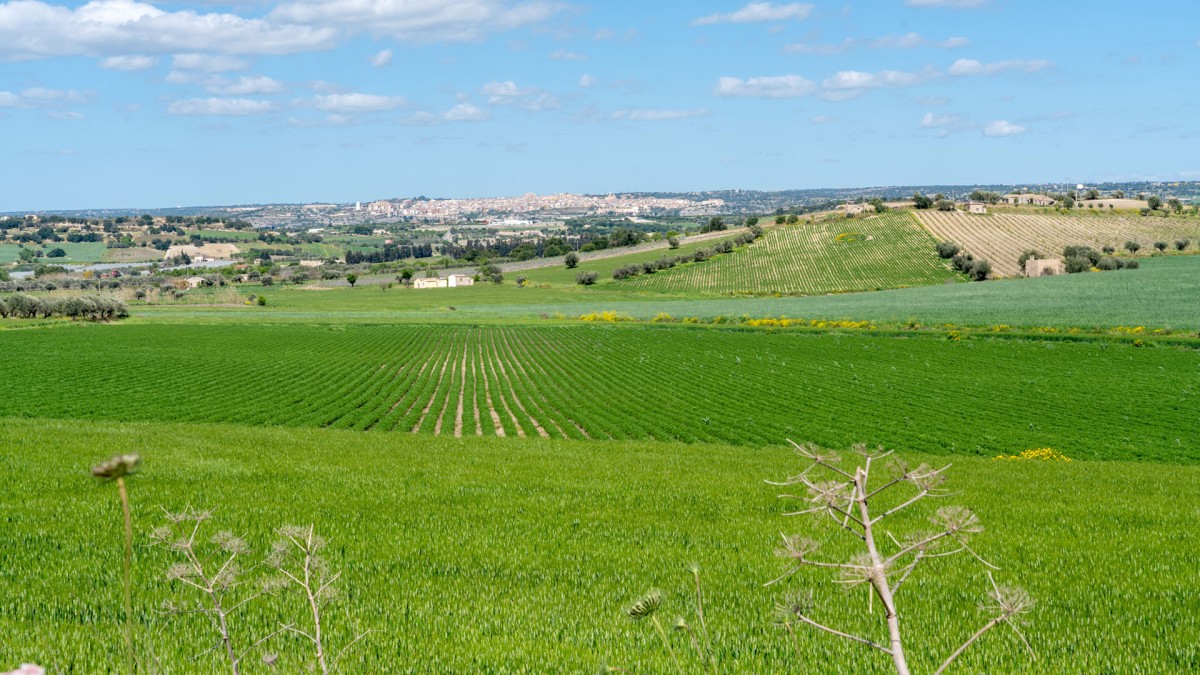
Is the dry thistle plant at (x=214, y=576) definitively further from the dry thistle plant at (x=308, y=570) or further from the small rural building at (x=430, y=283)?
the small rural building at (x=430, y=283)

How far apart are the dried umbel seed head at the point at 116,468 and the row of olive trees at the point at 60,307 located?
105 metres

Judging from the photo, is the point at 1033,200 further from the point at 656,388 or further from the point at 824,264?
the point at 656,388

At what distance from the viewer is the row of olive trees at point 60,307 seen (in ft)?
298

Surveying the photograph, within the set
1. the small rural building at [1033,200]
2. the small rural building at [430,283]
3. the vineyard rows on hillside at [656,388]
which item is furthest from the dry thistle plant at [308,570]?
the small rural building at [1033,200]

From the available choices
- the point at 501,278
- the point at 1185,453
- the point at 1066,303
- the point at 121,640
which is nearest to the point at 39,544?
the point at 121,640

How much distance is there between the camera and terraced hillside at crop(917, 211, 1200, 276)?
5005 inches

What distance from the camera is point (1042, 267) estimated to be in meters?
115

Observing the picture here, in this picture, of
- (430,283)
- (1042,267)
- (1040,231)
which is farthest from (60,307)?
(1040,231)

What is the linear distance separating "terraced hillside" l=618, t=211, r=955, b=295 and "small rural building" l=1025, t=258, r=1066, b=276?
9.58m

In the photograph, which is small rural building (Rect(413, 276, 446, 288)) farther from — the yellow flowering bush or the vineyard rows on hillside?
the yellow flowering bush

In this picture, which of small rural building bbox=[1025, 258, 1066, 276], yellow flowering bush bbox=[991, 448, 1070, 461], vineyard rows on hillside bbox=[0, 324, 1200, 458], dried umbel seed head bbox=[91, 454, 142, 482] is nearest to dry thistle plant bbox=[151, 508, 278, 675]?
dried umbel seed head bbox=[91, 454, 142, 482]

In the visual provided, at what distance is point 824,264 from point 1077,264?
113 feet

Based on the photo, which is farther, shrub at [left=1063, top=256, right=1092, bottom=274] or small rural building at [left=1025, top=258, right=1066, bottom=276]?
small rural building at [left=1025, top=258, right=1066, bottom=276]

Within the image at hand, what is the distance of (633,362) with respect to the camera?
53.3m
